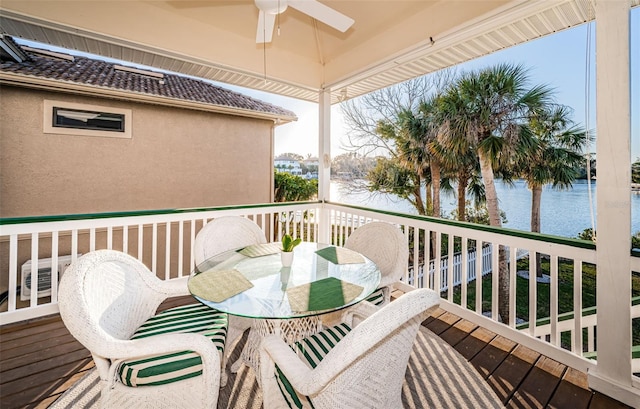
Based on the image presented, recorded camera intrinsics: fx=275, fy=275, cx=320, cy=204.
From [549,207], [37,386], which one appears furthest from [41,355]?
[549,207]

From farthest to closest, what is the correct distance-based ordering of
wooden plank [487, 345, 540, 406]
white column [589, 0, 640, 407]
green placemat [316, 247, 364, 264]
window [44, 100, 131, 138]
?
window [44, 100, 131, 138]
green placemat [316, 247, 364, 264]
wooden plank [487, 345, 540, 406]
white column [589, 0, 640, 407]

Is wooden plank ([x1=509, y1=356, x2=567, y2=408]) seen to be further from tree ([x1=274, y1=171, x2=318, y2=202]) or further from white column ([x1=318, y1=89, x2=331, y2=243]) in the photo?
tree ([x1=274, y1=171, x2=318, y2=202])

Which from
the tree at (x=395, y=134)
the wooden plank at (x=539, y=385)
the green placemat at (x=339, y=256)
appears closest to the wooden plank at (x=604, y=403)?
the wooden plank at (x=539, y=385)

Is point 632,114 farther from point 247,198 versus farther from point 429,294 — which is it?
point 247,198

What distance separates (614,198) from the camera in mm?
1732

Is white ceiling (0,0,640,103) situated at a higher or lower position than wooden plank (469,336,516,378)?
higher

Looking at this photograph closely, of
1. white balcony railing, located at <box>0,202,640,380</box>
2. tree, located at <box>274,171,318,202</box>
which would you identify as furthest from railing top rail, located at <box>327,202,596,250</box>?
tree, located at <box>274,171,318,202</box>

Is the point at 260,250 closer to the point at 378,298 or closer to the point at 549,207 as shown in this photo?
the point at 378,298

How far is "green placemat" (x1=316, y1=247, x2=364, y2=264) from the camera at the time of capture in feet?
6.85

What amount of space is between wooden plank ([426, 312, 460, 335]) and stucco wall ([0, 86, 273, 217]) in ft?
15.8

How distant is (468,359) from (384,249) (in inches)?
41.3

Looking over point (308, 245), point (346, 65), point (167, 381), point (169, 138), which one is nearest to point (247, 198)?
point (169, 138)

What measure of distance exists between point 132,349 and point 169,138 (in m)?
5.08

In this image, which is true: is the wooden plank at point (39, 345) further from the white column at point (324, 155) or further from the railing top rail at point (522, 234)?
the railing top rail at point (522, 234)
